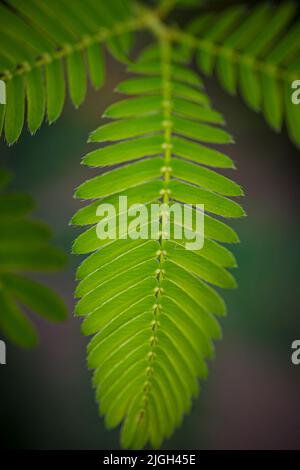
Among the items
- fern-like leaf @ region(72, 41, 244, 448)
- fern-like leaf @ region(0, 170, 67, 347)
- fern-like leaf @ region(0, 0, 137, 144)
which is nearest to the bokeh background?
fern-like leaf @ region(0, 0, 137, 144)

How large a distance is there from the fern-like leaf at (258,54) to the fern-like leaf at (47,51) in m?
0.29

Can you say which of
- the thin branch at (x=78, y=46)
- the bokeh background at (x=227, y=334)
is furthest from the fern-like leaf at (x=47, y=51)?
the bokeh background at (x=227, y=334)

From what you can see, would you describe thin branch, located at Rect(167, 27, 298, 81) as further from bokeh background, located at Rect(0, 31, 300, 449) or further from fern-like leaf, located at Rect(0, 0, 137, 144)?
bokeh background, located at Rect(0, 31, 300, 449)

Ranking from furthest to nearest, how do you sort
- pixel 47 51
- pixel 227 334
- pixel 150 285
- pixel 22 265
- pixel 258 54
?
1. pixel 227 334
2. pixel 258 54
3. pixel 47 51
4. pixel 150 285
5. pixel 22 265

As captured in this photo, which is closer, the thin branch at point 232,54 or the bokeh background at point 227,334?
the thin branch at point 232,54

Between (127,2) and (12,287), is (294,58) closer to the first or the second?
(127,2)

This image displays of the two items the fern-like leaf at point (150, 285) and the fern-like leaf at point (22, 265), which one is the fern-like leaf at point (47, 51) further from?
the fern-like leaf at point (22, 265)

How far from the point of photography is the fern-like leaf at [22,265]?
66 cm

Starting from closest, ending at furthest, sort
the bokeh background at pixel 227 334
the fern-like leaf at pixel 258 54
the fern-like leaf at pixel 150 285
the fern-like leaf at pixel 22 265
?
the fern-like leaf at pixel 22 265, the fern-like leaf at pixel 150 285, the fern-like leaf at pixel 258 54, the bokeh background at pixel 227 334

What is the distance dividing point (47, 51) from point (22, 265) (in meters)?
0.59

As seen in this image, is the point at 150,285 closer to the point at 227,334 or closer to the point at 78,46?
the point at 78,46

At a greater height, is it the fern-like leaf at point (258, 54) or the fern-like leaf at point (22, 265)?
the fern-like leaf at point (258, 54)

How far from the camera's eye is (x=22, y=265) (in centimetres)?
69

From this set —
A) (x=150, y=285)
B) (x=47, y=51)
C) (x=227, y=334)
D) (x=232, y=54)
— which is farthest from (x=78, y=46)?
(x=227, y=334)
